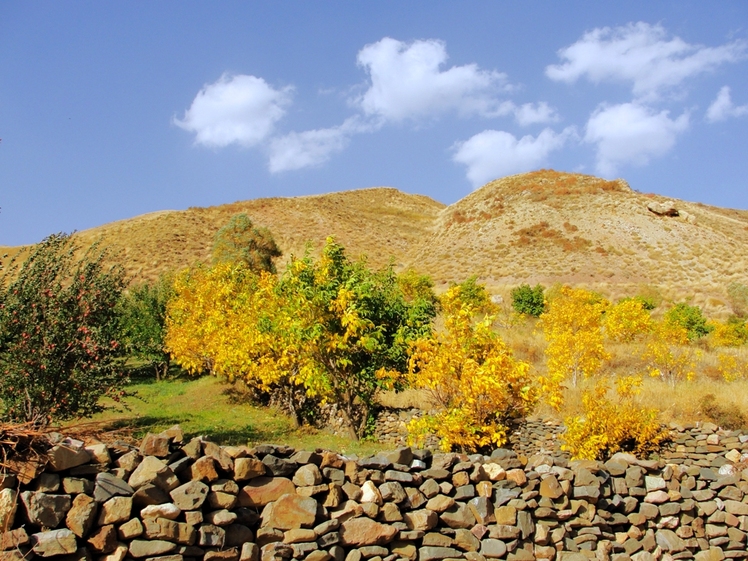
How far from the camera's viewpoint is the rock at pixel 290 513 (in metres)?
5.21

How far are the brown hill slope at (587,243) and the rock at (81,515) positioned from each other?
37461 millimetres

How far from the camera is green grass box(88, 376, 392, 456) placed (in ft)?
40.8

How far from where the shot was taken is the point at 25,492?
13.7 ft

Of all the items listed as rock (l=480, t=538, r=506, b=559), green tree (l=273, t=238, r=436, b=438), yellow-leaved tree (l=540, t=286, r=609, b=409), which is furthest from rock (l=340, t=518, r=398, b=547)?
yellow-leaved tree (l=540, t=286, r=609, b=409)

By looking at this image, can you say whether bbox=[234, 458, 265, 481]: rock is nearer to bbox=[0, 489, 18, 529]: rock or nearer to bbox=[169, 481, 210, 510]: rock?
bbox=[169, 481, 210, 510]: rock

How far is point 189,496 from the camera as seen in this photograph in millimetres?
4781

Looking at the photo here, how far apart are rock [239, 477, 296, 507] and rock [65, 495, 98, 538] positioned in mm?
1280

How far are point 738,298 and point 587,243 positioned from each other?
1497cm

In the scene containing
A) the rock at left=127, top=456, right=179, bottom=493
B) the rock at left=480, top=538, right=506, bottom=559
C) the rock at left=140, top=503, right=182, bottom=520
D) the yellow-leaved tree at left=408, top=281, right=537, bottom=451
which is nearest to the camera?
the rock at left=140, top=503, right=182, bottom=520

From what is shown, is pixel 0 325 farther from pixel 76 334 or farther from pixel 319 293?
pixel 319 293

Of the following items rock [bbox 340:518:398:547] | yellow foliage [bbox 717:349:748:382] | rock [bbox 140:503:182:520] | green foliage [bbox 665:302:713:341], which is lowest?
rock [bbox 340:518:398:547]

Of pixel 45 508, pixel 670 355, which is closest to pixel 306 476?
pixel 45 508

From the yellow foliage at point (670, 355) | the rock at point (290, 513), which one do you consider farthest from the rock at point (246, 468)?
the yellow foliage at point (670, 355)

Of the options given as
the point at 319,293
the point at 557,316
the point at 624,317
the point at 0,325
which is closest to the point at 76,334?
the point at 0,325
